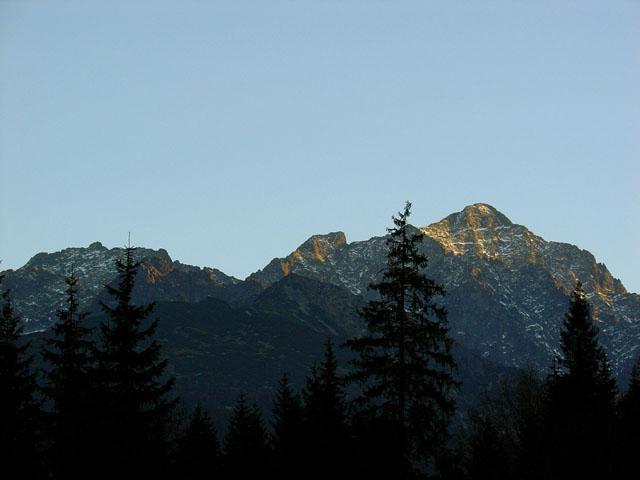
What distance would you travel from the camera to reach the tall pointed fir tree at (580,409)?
43312 millimetres

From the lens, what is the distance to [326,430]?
43406mm

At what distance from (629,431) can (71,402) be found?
1237 inches

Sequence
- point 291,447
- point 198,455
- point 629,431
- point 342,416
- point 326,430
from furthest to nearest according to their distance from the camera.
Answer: point 198,455
point 629,431
point 291,447
point 342,416
point 326,430

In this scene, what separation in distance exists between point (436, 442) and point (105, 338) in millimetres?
14494

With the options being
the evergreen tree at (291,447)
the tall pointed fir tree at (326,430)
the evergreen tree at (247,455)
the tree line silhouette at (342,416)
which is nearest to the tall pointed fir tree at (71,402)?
the tree line silhouette at (342,416)

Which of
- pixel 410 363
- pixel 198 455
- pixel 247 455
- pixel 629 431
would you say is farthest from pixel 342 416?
pixel 629 431

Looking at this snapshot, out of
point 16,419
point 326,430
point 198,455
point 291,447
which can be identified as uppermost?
point 198,455

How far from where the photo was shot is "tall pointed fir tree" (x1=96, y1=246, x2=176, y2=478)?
4234 centimetres

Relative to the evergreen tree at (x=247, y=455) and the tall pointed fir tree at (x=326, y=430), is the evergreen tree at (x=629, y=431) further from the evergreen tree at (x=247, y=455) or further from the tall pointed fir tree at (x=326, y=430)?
the evergreen tree at (x=247, y=455)

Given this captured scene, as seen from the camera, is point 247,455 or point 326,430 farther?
point 247,455

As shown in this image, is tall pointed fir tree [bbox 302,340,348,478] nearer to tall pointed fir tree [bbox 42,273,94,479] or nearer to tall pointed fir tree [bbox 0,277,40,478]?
tall pointed fir tree [bbox 42,273,94,479]

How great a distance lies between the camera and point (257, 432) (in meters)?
63.5

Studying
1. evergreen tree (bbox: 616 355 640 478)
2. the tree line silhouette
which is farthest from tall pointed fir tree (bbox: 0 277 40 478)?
evergreen tree (bbox: 616 355 640 478)

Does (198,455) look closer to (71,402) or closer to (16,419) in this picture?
(71,402)
